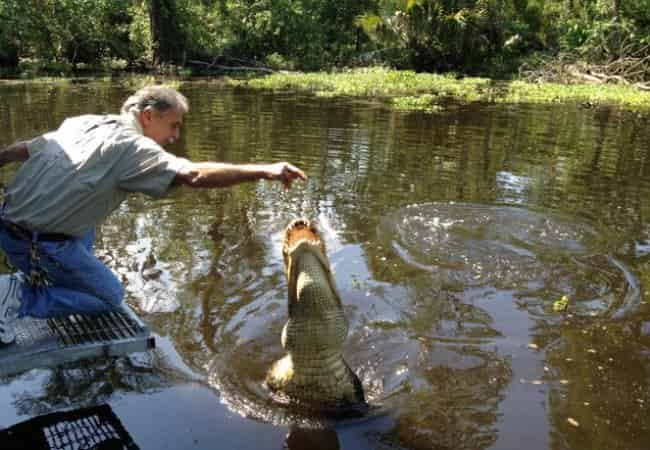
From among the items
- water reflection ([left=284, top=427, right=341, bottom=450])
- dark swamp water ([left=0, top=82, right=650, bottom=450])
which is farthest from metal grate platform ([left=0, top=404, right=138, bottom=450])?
water reflection ([left=284, top=427, right=341, bottom=450])

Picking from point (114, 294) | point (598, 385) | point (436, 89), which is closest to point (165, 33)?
point (436, 89)

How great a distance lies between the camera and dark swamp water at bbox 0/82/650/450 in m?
3.39

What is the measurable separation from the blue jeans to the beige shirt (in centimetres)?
14

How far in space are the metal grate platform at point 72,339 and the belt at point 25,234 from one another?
468 mm

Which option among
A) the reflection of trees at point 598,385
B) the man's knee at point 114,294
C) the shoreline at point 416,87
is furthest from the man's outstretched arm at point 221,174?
the shoreline at point 416,87

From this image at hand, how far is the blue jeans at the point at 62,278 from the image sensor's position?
309 centimetres

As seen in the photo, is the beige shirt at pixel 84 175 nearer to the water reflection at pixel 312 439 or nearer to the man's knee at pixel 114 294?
→ the man's knee at pixel 114 294

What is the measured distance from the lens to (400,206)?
7445 mm

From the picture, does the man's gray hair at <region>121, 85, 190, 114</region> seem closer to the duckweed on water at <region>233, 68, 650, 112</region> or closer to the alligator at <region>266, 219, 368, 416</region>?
the alligator at <region>266, 219, 368, 416</region>

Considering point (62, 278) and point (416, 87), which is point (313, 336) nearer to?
point (62, 278)

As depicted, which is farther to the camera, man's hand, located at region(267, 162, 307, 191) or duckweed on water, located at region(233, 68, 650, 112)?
duckweed on water, located at region(233, 68, 650, 112)

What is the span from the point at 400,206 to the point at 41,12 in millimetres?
24713

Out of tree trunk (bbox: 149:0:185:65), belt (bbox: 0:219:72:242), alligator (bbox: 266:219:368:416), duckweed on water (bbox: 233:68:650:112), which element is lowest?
alligator (bbox: 266:219:368:416)

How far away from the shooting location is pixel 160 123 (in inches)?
126
